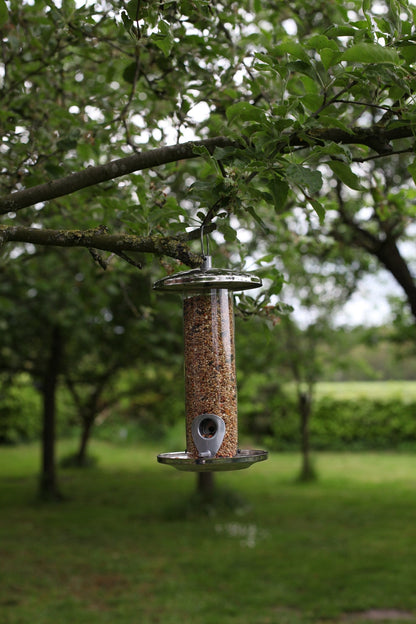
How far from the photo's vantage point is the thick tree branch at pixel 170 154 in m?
2.60

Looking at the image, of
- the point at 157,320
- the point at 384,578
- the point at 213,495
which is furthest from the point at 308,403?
the point at 384,578

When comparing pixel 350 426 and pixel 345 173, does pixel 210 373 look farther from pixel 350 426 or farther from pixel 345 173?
pixel 350 426

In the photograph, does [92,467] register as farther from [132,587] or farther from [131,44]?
[131,44]

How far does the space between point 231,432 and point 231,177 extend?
43.4 inches

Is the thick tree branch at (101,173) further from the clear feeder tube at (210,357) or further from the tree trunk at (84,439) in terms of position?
the tree trunk at (84,439)

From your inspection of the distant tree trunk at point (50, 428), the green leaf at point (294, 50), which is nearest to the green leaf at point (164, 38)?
the green leaf at point (294, 50)

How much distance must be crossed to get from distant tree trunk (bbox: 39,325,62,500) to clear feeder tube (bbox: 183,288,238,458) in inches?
432

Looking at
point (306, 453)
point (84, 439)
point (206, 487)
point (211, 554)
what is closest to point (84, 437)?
point (84, 439)

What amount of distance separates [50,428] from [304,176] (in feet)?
40.7

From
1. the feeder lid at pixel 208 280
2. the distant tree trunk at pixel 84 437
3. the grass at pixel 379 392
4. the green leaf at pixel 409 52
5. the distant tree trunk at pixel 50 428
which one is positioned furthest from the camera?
the grass at pixel 379 392

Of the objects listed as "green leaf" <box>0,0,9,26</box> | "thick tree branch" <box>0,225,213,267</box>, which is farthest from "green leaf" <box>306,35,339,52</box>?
"green leaf" <box>0,0,9,26</box>

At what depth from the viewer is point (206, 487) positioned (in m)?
12.7

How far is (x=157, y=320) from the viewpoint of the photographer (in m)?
11.6

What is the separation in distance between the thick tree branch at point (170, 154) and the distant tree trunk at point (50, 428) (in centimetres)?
1113
